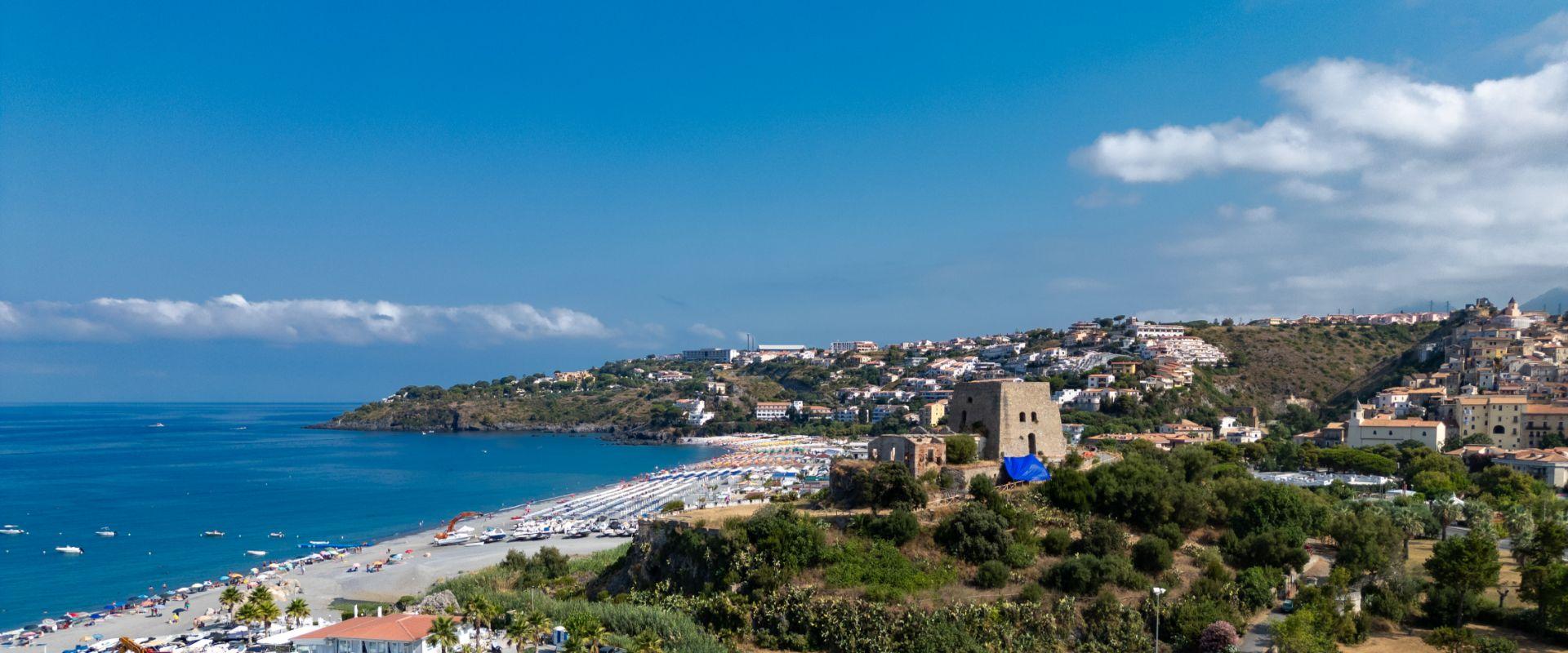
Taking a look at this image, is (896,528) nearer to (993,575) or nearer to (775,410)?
(993,575)

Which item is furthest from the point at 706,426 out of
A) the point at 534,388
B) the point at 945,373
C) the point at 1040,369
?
the point at 534,388

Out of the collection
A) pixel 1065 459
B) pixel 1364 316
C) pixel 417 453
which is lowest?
pixel 417 453

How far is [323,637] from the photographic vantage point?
22.0 meters

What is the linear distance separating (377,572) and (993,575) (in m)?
29.9

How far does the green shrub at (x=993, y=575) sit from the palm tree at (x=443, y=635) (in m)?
12.6

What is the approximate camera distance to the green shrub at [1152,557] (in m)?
24.3

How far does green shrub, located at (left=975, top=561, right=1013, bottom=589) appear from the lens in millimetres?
23391

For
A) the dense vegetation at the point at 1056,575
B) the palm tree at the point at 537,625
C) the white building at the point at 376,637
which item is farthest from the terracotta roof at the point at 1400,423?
the white building at the point at 376,637

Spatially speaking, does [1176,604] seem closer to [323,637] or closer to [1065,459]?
[1065,459]

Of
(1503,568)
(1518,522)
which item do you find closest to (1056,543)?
(1503,568)

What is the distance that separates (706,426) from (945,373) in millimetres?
33759

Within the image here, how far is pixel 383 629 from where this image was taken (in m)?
21.8

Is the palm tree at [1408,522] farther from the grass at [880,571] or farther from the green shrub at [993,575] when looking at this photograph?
the grass at [880,571]

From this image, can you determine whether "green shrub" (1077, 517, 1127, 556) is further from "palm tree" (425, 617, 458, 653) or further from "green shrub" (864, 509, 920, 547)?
"palm tree" (425, 617, 458, 653)
